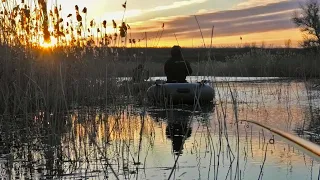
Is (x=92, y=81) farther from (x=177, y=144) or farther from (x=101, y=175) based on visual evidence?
(x=101, y=175)

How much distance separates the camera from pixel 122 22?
262 inches

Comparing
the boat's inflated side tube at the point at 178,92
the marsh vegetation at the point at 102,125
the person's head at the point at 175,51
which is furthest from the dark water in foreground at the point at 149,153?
the person's head at the point at 175,51

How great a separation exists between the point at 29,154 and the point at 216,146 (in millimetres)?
2246

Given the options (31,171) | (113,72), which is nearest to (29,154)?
(31,171)

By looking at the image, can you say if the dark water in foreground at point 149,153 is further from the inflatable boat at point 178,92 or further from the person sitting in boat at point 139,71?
the inflatable boat at point 178,92

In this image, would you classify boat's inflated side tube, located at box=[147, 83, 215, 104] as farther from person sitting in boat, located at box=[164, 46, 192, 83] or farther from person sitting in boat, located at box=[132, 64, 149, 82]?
Result: person sitting in boat, located at box=[164, 46, 192, 83]

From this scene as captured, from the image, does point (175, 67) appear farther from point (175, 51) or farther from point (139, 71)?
point (139, 71)

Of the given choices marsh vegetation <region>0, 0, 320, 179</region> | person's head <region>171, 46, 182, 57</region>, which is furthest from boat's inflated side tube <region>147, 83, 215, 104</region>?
person's head <region>171, 46, 182, 57</region>

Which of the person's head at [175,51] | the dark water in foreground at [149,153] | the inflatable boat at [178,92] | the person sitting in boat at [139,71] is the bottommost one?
the dark water in foreground at [149,153]

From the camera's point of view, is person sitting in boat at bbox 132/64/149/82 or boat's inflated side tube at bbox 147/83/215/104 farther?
boat's inflated side tube at bbox 147/83/215/104

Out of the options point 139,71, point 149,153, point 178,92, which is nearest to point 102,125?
point 149,153

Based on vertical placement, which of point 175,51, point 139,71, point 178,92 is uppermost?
point 175,51

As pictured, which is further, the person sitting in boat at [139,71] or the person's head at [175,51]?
the person's head at [175,51]

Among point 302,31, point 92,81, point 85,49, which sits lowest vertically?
point 92,81
